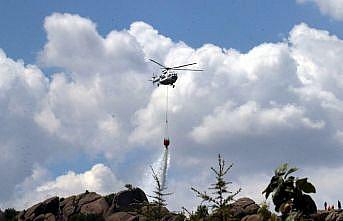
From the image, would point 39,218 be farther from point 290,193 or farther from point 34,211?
point 290,193

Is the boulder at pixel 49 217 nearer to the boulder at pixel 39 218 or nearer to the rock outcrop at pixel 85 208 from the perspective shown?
the rock outcrop at pixel 85 208

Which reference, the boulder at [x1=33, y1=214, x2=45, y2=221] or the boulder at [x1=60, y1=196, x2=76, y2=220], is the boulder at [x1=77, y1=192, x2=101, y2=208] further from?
the boulder at [x1=33, y1=214, x2=45, y2=221]

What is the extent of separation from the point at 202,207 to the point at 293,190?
7.01 metres

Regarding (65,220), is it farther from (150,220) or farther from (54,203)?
(150,220)

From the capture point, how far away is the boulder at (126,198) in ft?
346

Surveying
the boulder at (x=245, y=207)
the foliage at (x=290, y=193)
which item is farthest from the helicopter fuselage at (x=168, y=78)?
the foliage at (x=290, y=193)

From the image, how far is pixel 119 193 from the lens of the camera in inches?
4232

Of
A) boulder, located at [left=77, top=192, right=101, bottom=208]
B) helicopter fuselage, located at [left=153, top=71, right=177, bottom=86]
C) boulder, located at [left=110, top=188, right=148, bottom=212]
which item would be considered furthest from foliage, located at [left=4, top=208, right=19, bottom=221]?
helicopter fuselage, located at [left=153, top=71, right=177, bottom=86]

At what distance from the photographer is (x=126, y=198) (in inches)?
4237

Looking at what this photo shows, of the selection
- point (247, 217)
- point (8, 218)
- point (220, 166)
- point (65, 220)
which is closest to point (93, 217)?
point (65, 220)

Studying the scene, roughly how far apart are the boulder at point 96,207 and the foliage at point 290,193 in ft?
274

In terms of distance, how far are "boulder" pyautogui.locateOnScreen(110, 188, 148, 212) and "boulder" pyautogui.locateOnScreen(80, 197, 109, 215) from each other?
55.7 inches

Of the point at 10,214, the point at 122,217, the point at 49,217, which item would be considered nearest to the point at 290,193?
the point at 122,217

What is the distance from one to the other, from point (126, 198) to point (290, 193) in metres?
86.1
